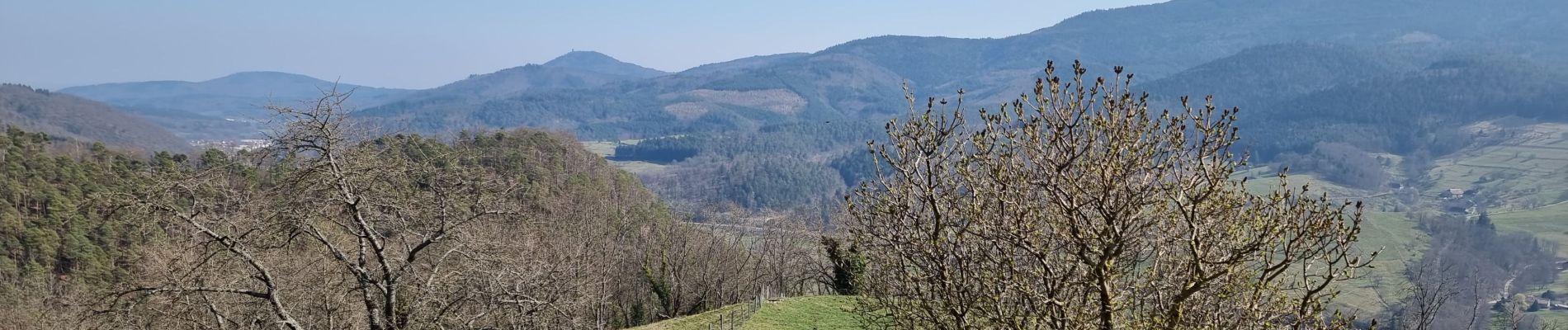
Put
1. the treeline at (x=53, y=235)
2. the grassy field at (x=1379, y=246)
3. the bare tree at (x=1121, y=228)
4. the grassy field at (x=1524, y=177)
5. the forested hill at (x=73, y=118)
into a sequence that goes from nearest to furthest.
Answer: the bare tree at (x=1121, y=228), the treeline at (x=53, y=235), the grassy field at (x=1379, y=246), the grassy field at (x=1524, y=177), the forested hill at (x=73, y=118)

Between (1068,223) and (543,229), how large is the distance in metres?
30.7

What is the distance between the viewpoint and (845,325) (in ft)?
72.1

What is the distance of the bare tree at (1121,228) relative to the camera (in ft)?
18.6

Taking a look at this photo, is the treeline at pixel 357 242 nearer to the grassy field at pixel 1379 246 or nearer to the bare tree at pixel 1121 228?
the bare tree at pixel 1121 228

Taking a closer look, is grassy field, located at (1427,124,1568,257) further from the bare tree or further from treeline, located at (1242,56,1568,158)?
the bare tree

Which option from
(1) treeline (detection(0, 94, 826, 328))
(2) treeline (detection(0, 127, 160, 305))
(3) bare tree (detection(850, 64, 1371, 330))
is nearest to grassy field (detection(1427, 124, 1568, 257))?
(1) treeline (detection(0, 94, 826, 328))

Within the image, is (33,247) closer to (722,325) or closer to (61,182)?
(61,182)

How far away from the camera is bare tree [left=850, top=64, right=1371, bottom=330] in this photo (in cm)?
566

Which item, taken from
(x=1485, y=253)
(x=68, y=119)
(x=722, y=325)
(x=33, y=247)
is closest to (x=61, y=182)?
(x=33, y=247)

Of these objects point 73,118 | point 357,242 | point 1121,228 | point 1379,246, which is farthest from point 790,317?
point 73,118

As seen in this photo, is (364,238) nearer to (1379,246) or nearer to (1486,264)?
(1379,246)

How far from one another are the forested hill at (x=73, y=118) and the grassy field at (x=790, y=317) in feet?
576

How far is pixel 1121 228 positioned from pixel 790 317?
60.7 feet

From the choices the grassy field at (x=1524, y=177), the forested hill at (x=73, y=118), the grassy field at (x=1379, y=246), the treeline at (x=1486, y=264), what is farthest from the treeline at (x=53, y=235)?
the forested hill at (x=73, y=118)
